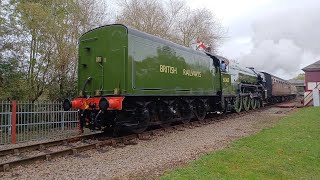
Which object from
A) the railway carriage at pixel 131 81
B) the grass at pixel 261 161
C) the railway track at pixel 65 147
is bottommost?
the grass at pixel 261 161

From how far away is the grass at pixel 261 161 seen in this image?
6.20 metres

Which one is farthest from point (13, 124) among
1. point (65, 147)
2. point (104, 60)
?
point (104, 60)

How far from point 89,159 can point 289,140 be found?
20.4 feet

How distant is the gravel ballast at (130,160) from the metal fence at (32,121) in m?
3.62

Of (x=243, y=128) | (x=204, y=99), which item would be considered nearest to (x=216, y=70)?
(x=204, y=99)

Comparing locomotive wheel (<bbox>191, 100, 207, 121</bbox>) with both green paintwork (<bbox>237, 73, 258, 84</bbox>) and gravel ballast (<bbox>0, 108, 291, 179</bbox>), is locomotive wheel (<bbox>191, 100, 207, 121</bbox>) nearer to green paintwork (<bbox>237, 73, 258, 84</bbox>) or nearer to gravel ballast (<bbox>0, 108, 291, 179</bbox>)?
gravel ballast (<bbox>0, 108, 291, 179</bbox>)

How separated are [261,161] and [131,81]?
190 inches

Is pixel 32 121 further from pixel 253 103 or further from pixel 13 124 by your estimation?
pixel 253 103

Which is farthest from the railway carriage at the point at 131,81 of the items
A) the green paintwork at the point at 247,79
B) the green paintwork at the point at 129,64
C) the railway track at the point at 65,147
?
the green paintwork at the point at 247,79

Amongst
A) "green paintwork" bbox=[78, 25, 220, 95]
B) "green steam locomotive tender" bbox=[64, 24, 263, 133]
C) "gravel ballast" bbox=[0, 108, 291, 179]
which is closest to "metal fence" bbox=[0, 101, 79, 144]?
"green steam locomotive tender" bbox=[64, 24, 263, 133]

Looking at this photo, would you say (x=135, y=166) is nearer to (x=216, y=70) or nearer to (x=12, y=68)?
(x=12, y=68)

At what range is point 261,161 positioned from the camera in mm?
7277

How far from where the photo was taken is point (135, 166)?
22.6 ft

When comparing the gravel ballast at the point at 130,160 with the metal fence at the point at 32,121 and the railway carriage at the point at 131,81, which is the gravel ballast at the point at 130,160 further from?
the metal fence at the point at 32,121
